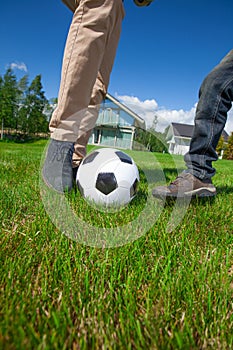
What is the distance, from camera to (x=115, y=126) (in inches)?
98.8

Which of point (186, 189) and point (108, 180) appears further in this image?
point (186, 189)

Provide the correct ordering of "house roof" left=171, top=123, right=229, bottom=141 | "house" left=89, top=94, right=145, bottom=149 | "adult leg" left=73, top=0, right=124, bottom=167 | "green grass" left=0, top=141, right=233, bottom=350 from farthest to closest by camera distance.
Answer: "house roof" left=171, top=123, right=229, bottom=141 < "house" left=89, top=94, right=145, bottom=149 < "adult leg" left=73, top=0, right=124, bottom=167 < "green grass" left=0, top=141, right=233, bottom=350

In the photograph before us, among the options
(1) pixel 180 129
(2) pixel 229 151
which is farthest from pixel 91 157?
(2) pixel 229 151

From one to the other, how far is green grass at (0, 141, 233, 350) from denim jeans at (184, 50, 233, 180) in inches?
30.6

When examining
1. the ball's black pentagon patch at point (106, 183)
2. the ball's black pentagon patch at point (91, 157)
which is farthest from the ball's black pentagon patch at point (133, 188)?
the ball's black pentagon patch at point (91, 157)

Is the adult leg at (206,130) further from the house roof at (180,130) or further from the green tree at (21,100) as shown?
the green tree at (21,100)

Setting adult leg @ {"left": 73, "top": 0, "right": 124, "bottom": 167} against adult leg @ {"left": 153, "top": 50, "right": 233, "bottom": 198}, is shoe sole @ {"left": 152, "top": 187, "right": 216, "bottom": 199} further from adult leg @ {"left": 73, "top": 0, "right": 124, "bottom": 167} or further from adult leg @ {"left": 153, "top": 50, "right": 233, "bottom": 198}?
adult leg @ {"left": 73, "top": 0, "right": 124, "bottom": 167}

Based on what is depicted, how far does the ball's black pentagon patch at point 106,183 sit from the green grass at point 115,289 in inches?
13.2

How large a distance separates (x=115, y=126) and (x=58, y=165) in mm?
828

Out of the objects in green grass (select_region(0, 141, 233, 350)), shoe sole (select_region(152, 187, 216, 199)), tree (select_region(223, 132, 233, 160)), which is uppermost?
tree (select_region(223, 132, 233, 160))

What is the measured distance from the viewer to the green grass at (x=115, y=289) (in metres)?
0.68

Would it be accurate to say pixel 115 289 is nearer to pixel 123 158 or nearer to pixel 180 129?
pixel 123 158

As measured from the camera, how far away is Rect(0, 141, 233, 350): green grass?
2.22 ft

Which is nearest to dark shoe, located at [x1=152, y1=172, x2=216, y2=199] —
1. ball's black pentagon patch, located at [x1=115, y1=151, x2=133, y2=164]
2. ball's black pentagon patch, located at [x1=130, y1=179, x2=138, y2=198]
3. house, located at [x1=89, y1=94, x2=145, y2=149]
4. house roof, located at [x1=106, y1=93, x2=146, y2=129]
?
ball's black pentagon patch, located at [x1=130, y1=179, x2=138, y2=198]
